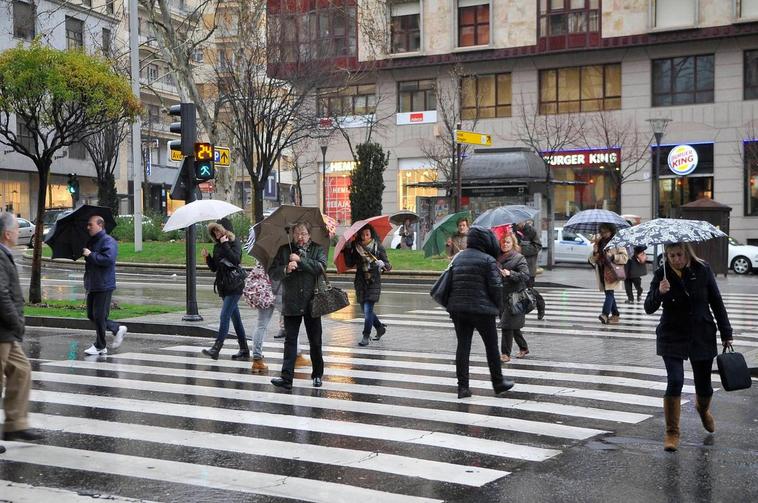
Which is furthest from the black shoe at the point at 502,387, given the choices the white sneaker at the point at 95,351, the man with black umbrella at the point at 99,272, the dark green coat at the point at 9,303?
the white sneaker at the point at 95,351

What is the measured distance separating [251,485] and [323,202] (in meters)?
45.1

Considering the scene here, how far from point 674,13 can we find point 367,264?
32010mm

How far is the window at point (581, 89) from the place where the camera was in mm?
44000

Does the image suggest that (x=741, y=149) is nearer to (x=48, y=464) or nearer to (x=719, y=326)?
(x=719, y=326)

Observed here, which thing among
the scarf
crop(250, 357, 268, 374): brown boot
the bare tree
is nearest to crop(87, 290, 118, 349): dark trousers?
crop(250, 357, 268, 374): brown boot

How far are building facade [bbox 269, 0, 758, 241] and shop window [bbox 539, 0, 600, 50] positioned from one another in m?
0.05

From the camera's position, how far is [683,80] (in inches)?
1663

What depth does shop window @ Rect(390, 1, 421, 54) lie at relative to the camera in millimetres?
47344

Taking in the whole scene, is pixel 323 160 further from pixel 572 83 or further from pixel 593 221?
pixel 593 221

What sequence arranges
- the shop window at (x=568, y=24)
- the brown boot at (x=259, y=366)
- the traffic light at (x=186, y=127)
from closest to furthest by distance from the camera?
the brown boot at (x=259, y=366), the traffic light at (x=186, y=127), the shop window at (x=568, y=24)

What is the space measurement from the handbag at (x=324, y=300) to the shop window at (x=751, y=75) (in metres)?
35.2

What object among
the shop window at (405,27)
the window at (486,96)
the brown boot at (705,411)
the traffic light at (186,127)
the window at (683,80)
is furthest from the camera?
the shop window at (405,27)

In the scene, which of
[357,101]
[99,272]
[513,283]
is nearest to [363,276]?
[513,283]

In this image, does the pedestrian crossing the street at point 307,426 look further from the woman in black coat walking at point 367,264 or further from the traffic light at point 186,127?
the traffic light at point 186,127
